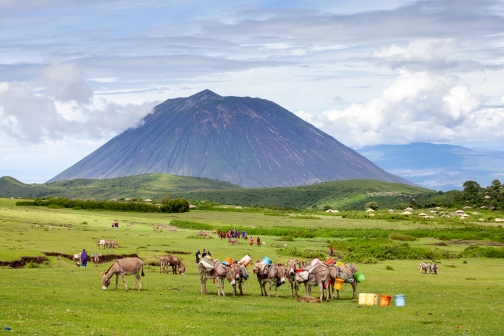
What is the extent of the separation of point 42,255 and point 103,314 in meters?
23.1

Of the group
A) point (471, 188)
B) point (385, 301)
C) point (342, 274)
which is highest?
point (471, 188)

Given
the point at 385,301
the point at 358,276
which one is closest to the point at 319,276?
the point at 358,276

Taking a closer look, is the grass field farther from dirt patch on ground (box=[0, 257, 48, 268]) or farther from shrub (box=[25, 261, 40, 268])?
dirt patch on ground (box=[0, 257, 48, 268])

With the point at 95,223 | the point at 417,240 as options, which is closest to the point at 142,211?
the point at 95,223

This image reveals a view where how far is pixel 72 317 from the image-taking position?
20844 millimetres

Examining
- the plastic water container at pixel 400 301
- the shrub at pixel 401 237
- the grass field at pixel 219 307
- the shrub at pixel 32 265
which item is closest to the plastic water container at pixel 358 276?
the grass field at pixel 219 307

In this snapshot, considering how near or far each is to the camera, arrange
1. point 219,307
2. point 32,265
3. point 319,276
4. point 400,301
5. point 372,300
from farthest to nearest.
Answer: point 32,265 < point 319,276 < point 372,300 < point 400,301 < point 219,307

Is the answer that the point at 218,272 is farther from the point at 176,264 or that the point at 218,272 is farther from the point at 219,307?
the point at 176,264

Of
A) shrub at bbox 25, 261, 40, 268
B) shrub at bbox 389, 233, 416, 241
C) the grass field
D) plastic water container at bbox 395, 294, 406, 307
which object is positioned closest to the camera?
the grass field

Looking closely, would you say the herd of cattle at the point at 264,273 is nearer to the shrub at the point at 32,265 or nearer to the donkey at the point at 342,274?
the donkey at the point at 342,274

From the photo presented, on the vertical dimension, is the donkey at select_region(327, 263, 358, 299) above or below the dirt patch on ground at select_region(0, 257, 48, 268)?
above

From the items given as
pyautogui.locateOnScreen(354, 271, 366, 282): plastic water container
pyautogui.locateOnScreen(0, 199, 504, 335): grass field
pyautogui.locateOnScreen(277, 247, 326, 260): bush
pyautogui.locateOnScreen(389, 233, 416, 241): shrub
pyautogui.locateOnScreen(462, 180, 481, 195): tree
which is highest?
pyautogui.locateOnScreen(462, 180, 481, 195): tree

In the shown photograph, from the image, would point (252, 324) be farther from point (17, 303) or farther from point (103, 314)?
point (17, 303)

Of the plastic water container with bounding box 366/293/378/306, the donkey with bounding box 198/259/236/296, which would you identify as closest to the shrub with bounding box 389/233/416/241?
the plastic water container with bounding box 366/293/378/306
